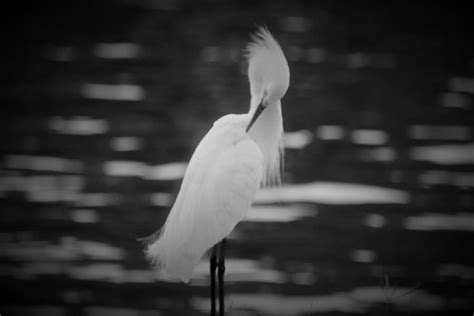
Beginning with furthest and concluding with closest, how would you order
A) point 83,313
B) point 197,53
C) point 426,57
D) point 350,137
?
1. point 197,53
2. point 426,57
3. point 350,137
4. point 83,313

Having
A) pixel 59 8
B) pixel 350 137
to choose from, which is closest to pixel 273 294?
pixel 350 137

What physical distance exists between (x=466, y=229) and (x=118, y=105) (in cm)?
583

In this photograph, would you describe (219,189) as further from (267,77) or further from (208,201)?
(267,77)

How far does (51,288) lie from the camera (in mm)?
6527

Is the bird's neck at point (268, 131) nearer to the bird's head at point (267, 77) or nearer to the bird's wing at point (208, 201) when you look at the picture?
the bird's head at point (267, 77)

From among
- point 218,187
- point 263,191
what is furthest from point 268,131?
point 263,191

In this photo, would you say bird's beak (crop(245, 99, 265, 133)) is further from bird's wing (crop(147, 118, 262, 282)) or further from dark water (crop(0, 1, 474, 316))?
dark water (crop(0, 1, 474, 316))

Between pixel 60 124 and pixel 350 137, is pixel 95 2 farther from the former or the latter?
pixel 350 137

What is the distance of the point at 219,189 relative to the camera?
4336 mm

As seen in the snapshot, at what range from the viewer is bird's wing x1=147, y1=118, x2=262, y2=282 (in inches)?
167

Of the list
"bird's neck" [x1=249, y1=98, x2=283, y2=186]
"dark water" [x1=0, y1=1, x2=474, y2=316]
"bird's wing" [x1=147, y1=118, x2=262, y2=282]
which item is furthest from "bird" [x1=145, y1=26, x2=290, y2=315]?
"dark water" [x1=0, y1=1, x2=474, y2=316]

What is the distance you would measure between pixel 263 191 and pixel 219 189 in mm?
3723

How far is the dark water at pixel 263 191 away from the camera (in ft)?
21.2

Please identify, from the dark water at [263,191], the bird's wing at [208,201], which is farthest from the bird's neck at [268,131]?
the dark water at [263,191]
